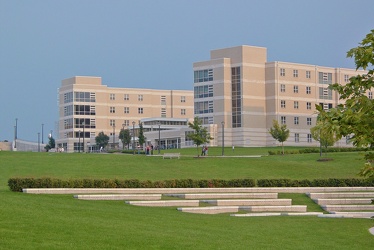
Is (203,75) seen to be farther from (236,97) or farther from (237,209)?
(237,209)

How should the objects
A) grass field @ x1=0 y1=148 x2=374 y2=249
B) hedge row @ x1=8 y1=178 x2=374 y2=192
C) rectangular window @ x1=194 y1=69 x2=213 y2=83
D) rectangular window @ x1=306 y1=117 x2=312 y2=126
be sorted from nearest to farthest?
1. grass field @ x1=0 y1=148 x2=374 y2=249
2. hedge row @ x1=8 y1=178 x2=374 y2=192
3. rectangular window @ x1=194 y1=69 x2=213 y2=83
4. rectangular window @ x1=306 y1=117 x2=312 y2=126

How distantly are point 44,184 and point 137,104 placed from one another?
91.9 metres

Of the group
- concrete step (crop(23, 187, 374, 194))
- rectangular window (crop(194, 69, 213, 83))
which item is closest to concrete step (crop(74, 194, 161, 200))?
concrete step (crop(23, 187, 374, 194))

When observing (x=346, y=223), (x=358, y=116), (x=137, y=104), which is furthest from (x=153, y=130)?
(x=358, y=116)

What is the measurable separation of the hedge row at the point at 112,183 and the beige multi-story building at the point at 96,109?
3028 inches

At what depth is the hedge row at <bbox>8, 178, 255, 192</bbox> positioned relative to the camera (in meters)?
32.7

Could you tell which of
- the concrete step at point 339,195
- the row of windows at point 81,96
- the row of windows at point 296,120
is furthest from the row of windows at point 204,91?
the concrete step at point 339,195

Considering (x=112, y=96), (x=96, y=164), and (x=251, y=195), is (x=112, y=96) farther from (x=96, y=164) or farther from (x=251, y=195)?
(x=251, y=195)

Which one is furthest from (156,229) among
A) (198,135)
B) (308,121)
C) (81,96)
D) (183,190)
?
(81,96)

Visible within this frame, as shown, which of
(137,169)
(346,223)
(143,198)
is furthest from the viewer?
(137,169)

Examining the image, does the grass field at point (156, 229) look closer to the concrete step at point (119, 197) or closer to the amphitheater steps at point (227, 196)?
the concrete step at point (119, 197)

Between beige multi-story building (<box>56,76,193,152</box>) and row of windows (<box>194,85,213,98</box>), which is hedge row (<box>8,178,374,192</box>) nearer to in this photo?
row of windows (<box>194,85,213,98</box>)

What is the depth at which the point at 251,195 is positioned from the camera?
35281 millimetres

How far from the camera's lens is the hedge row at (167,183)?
33153 mm
